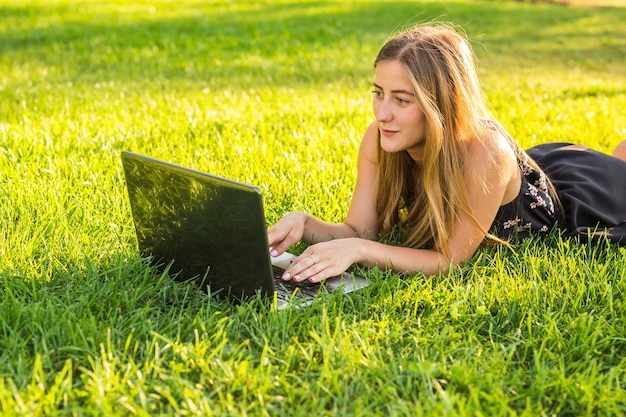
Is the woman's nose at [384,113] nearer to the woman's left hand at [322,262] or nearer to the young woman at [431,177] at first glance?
the young woman at [431,177]

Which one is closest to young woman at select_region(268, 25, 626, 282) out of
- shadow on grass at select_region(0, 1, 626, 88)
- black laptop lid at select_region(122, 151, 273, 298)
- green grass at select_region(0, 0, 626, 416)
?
green grass at select_region(0, 0, 626, 416)

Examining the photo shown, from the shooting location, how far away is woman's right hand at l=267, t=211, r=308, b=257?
11.0ft

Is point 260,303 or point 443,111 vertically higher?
point 443,111

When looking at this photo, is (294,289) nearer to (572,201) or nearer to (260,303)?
(260,303)

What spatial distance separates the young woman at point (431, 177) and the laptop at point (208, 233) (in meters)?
0.16

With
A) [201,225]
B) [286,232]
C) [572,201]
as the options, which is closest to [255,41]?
[572,201]

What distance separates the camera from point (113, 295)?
294 centimetres

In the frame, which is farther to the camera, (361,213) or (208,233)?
(361,213)

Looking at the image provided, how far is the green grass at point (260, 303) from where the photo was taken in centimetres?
239

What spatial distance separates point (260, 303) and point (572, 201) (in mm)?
1817

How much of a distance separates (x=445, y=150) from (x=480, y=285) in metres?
0.58

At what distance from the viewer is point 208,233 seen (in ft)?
9.32

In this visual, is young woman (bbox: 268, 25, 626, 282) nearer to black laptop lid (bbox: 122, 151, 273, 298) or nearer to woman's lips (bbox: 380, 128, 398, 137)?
woman's lips (bbox: 380, 128, 398, 137)

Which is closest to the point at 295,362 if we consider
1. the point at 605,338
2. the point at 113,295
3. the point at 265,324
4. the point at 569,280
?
the point at 265,324
